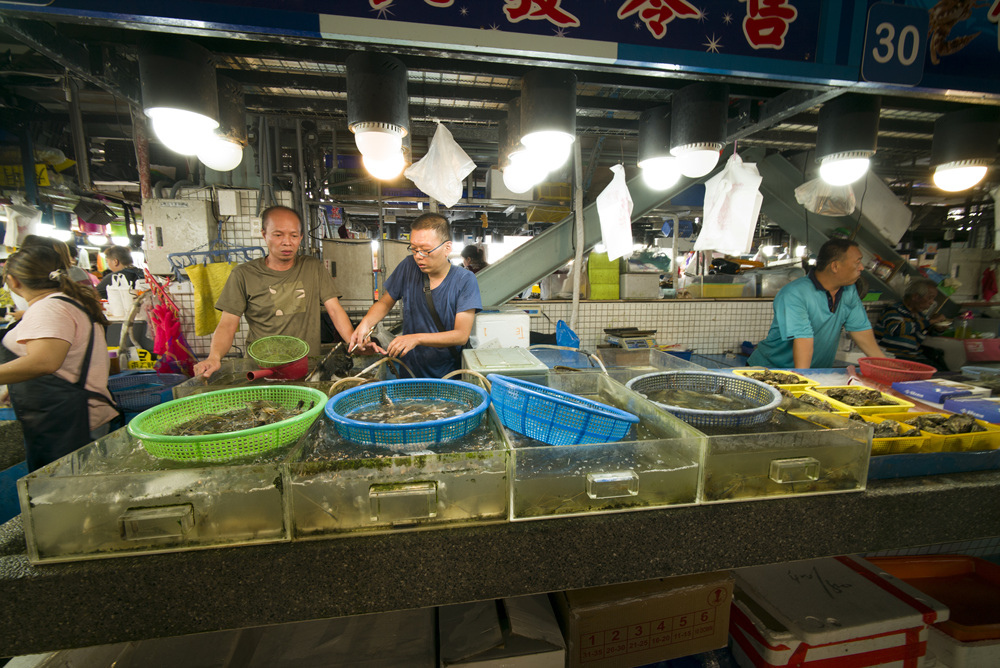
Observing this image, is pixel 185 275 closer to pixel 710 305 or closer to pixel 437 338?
pixel 437 338

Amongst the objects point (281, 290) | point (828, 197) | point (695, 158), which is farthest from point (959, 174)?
point (281, 290)

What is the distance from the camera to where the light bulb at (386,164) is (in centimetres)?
214

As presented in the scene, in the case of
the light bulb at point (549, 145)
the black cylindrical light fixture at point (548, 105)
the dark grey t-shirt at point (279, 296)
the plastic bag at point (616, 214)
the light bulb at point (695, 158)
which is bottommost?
the dark grey t-shirt at point (279, 296)

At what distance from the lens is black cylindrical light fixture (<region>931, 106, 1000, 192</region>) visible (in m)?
2.64

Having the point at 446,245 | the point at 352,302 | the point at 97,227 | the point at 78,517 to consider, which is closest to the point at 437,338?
the point at 446,245

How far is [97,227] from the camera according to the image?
10.1m

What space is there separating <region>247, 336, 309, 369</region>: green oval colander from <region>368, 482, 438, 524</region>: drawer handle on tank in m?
1.55

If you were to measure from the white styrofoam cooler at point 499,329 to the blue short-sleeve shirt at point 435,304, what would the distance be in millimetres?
425

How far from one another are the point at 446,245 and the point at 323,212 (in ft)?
16.0

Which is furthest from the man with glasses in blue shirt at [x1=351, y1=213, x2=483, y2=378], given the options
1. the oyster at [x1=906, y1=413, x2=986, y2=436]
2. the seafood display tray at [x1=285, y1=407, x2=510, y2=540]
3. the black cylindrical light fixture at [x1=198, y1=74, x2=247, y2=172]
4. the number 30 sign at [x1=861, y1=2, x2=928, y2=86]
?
the number 30 sign at [x1=861, y1=2, x2=928, y2=86]

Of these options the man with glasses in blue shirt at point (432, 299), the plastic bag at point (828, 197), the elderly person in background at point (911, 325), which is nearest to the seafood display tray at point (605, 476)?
the man with glasses in blue shirt at point (432, 299)

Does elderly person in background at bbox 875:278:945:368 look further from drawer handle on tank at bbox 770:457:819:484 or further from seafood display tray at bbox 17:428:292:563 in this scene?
seafood display tray at bbox 17:428:292:563

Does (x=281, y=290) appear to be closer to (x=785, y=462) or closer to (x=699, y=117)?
(x=699, y=117)

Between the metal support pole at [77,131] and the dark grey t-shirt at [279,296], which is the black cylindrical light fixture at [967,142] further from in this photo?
the metal support pole at [77,131]
